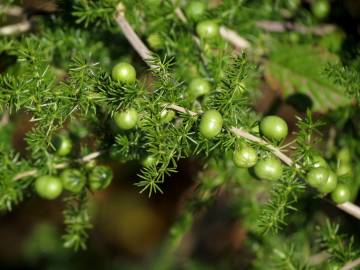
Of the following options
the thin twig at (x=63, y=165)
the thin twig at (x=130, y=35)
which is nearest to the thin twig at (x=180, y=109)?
the thin twig at (x=130, y=35)

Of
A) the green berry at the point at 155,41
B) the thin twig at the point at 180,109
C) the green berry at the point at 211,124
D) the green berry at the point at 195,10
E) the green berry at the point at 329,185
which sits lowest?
the green berry at the point at 329,185

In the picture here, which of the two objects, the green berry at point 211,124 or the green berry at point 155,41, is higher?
the green berry at point 211,124

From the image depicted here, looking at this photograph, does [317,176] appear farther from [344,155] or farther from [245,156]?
[344,155]

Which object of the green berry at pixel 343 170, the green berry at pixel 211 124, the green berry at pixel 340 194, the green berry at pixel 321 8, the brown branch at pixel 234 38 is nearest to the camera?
the green berry at pixel 211 124

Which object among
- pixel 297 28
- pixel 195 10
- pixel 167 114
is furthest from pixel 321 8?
pixel 167 114

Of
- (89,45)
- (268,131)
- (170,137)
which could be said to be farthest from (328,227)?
(89,45)

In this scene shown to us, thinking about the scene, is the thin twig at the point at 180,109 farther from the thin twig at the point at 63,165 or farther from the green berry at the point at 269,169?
the thin twig at the point at 63,165

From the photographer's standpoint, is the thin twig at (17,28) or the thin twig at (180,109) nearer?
the thin twig at (180,109)

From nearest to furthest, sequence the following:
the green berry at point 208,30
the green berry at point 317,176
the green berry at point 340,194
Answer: the green berry at point 317,176 → the green berry at point 340,194 → the green berry at point 208,30
